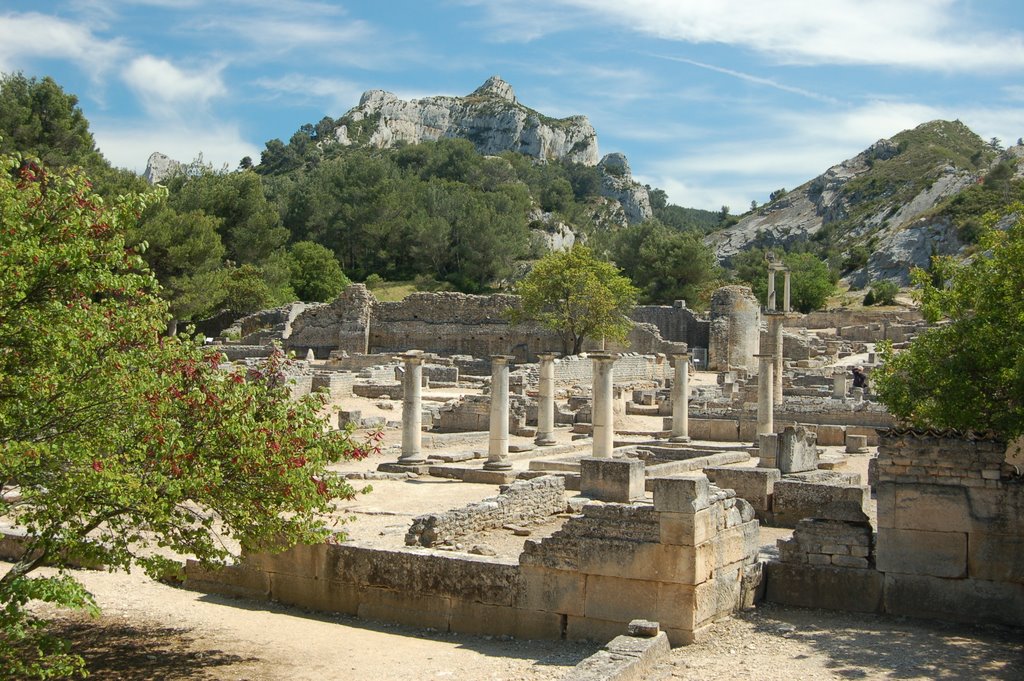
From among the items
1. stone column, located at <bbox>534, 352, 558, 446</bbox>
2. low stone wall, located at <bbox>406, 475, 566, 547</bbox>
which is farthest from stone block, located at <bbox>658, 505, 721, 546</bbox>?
stone column, located at <bbox>534, 352, 558, 446</bbox>

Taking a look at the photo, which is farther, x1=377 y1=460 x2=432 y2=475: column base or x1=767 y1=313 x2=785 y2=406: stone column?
x1=767 y1=313 x2=785 y2=406: stone column

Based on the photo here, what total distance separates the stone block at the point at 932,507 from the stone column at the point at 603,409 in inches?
385

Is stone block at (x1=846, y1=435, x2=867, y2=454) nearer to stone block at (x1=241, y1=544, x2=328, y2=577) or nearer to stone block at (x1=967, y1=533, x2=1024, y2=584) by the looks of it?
stone block at (x1=967, y1=533, x2=1024, y2=584)

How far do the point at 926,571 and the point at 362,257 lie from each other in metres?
65.0

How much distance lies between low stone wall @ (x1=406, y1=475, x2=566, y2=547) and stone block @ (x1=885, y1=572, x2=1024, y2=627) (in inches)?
199

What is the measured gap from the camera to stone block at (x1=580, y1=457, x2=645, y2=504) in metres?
15.1

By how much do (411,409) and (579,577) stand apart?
1106cm

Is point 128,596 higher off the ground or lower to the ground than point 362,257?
lower

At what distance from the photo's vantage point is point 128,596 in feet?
38.0

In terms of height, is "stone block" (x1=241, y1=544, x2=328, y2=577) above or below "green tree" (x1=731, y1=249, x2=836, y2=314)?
below

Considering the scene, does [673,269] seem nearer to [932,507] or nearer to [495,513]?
[495,513]

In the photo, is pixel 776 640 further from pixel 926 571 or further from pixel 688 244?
pixel 688 244

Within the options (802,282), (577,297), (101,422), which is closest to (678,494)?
(101,422)

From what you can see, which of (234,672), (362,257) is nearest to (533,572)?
(234,672)
